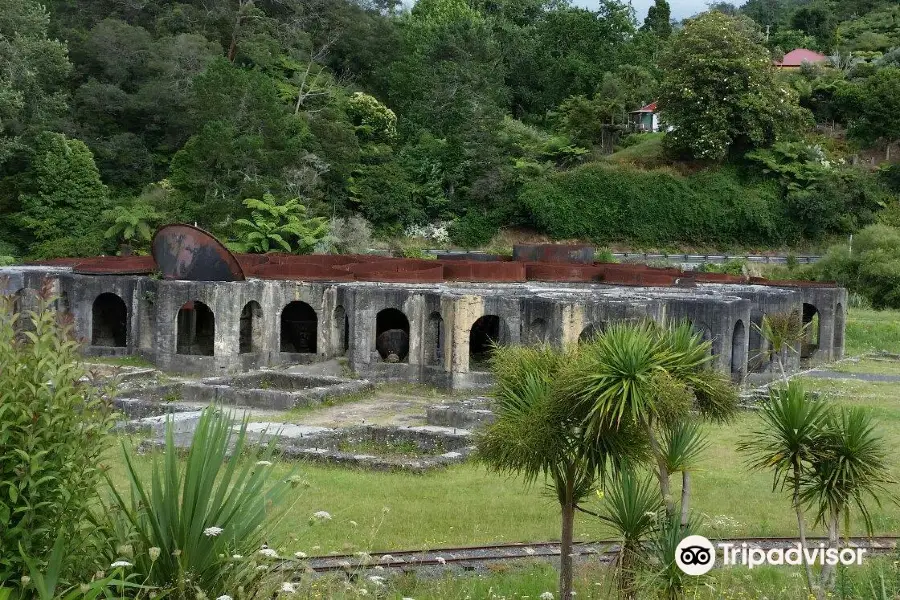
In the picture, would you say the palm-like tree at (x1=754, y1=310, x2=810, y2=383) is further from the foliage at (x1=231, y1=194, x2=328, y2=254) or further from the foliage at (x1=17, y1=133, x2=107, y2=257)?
the foliage at (x1=17, y1=133, x2=107, y2=257)

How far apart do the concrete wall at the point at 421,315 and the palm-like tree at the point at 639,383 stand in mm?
13336

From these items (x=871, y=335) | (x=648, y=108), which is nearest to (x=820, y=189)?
(x=648, y=108)

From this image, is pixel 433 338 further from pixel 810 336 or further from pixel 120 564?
pixel 120 564

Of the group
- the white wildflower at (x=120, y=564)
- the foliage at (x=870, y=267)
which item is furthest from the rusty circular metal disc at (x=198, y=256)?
the foliage at (x=870, y=267)

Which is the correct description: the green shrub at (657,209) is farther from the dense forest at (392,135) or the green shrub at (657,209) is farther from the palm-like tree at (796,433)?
the palm-like tree at (796,433)

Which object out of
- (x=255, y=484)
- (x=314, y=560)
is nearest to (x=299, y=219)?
(x=314, y=560)

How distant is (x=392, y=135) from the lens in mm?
53688

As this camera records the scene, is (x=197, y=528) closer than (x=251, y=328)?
Yes

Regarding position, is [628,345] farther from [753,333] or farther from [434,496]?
[753,333]

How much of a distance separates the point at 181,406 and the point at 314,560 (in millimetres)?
10451

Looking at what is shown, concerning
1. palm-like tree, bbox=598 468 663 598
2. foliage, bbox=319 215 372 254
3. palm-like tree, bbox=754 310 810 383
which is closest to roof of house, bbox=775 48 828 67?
foliage, bbox=319 215 372 254

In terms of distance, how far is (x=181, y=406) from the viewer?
21.3 metres

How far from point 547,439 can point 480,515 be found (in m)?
4.23

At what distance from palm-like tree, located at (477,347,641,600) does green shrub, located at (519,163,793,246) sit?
39.0m
